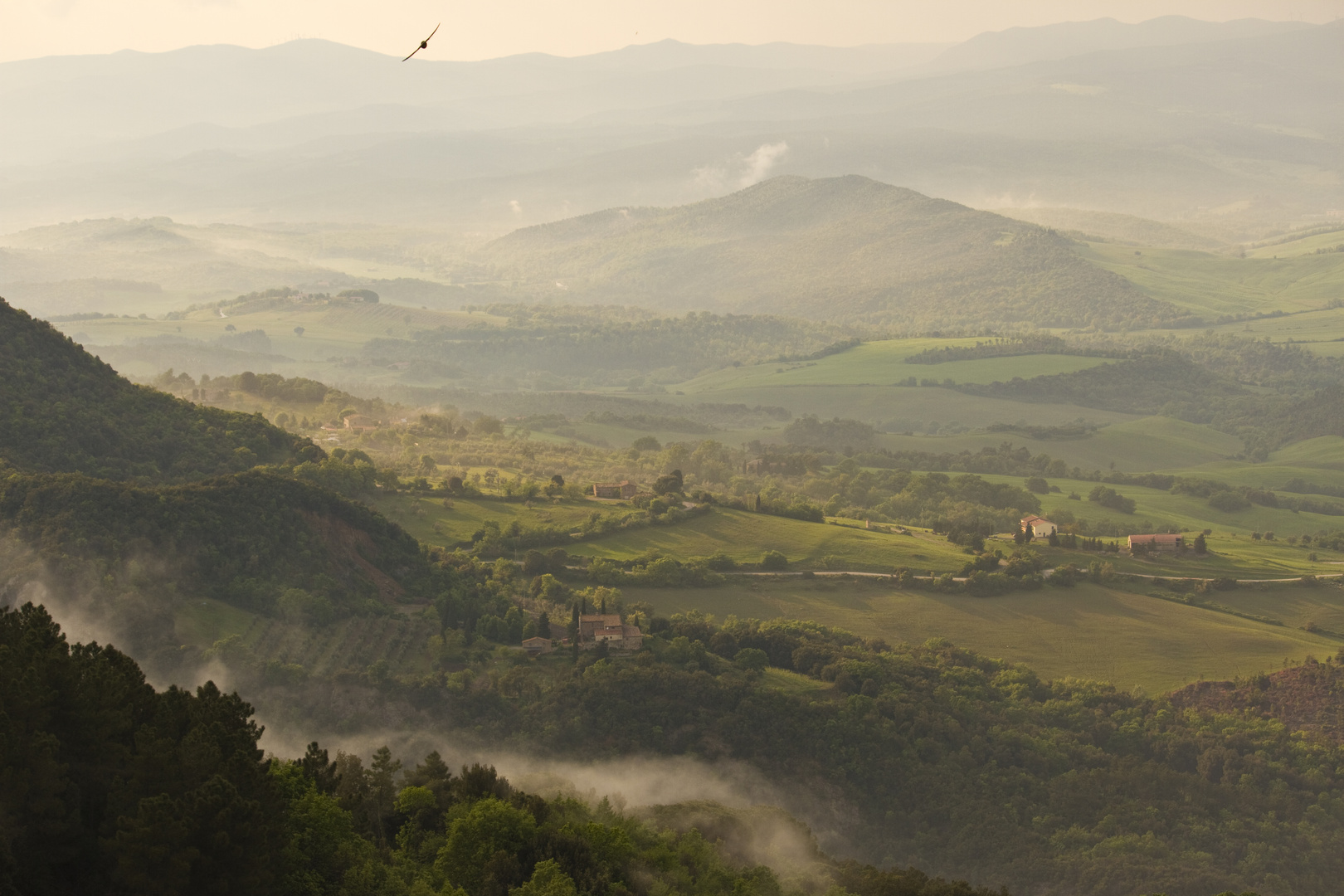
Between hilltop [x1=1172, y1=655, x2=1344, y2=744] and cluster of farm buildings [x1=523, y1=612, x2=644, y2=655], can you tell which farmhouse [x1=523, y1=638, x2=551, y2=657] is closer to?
cluster of farm buildings [x1=523, y1=612, x2=644, y2=655]

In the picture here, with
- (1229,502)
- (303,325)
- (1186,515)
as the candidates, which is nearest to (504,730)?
(1186,515)

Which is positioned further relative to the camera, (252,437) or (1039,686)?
(252,437)

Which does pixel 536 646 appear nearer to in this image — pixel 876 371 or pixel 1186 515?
pixel 1186 515

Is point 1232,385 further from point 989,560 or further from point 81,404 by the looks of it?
point 81,404

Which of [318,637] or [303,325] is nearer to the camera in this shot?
[318,637]

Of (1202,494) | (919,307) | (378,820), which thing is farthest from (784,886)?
(919,307)

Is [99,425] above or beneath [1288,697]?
above
